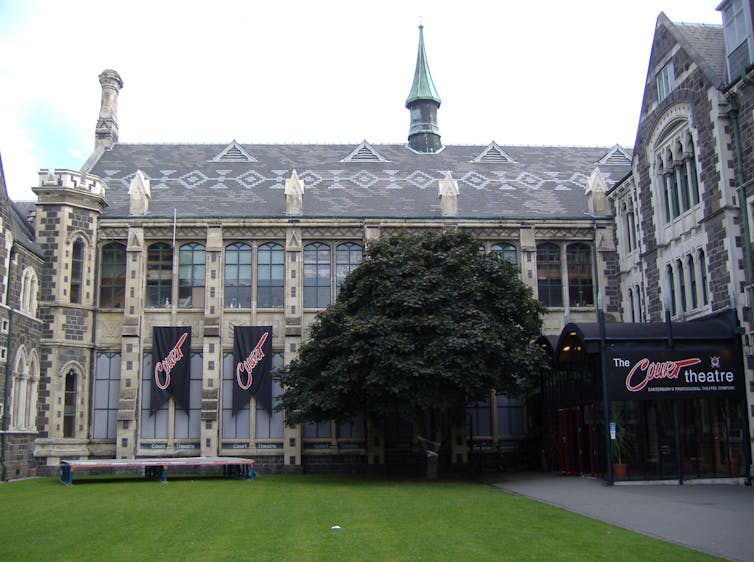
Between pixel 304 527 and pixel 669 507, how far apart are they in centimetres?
930

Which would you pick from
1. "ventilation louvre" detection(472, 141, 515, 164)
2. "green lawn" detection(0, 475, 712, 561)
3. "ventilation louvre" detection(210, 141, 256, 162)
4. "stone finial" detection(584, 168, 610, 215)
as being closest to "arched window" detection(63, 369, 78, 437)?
"green lawn" detection(0, 475, 712, 561)

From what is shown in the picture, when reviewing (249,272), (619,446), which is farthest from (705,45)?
(249,272)

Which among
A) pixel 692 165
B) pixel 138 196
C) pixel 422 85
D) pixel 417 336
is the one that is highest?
pixel 422 85

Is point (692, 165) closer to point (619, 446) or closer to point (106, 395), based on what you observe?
point (619, 446)

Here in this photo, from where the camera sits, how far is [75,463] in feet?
94.9

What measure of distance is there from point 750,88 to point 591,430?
501 inches

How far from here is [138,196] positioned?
1549 inches

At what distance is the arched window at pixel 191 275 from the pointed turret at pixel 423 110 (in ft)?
51.6

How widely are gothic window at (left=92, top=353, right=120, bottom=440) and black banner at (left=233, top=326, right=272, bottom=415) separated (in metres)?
5.53

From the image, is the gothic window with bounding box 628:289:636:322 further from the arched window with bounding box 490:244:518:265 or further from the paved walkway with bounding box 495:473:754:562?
the paved walkway with bounding box 495:473:754:562

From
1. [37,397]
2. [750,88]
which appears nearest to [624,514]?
[750,88]

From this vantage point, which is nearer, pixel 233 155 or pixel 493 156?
pixel 233 155

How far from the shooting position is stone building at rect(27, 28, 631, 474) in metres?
36.8

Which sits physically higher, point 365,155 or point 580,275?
point 365,155
